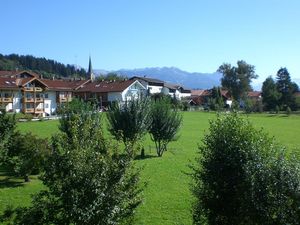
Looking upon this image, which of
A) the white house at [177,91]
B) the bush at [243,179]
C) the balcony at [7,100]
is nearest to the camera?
the bush at [243,179]

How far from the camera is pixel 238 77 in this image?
131 meters

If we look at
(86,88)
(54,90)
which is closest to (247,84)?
(86,88)

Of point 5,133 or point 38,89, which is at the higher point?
point 38,89

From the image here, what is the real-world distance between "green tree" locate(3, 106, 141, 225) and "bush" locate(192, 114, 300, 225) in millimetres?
3038

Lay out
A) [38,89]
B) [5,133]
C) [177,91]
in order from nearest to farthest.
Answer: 1. [5,133]
2. [38,89]
3. [177,91]

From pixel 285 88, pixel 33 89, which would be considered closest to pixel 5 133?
pixel 33 89

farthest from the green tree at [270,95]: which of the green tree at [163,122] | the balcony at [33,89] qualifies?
the green tree at [163,122]

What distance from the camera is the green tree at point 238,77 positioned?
131 meters

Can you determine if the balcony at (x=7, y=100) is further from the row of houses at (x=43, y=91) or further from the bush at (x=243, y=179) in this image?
the bush at (x=243, y=179)

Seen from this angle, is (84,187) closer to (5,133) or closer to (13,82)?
(5,133)

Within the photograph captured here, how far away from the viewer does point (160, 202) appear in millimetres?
20828

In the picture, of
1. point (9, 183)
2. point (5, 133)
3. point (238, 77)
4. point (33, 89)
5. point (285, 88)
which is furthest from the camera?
point (238, 77)

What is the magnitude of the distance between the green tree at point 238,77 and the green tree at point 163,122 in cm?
9554

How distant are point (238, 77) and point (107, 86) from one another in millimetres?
45657
